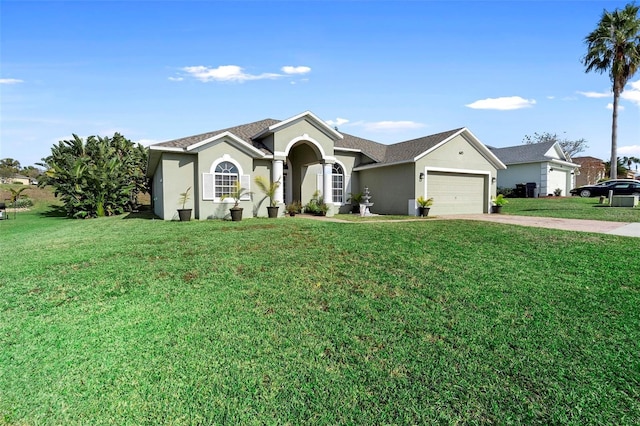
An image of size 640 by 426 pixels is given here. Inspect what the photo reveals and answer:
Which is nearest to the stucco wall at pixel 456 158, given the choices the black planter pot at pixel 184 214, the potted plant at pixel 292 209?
the potted plant at pixel 292 209

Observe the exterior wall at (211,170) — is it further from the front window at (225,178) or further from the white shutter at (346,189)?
the white shutter at (346,189)

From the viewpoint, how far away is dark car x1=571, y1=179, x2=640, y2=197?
2400cm

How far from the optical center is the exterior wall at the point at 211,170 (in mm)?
14828

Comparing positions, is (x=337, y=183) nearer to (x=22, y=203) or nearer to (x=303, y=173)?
(x=303, y=173)

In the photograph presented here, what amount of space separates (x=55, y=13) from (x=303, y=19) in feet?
24.9

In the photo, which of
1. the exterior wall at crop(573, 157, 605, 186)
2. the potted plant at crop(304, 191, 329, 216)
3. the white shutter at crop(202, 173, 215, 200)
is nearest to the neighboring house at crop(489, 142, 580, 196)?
the exterior wall at crop(573, 157, 605, 186)

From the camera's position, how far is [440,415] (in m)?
2.71

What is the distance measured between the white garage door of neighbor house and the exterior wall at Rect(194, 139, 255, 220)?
958 cm

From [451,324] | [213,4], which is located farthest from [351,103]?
[451,324]

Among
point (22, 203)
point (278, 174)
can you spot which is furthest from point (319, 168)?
point (22, 203)

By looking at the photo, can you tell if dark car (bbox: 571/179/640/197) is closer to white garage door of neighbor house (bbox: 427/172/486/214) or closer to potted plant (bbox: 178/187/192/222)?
white garage door of neighbor house (bbox: 427/172/486/214)

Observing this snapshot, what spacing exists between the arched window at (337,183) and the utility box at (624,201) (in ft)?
51.7

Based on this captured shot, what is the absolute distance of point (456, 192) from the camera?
18562mm

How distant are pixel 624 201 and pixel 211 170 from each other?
2274 centimetres
